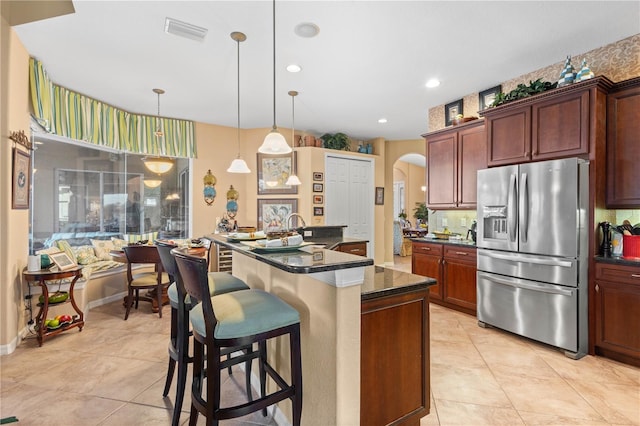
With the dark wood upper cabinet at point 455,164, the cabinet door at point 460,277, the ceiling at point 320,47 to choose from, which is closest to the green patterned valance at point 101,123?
the ceiling at point 320,47

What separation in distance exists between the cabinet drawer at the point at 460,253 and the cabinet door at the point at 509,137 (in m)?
1.04

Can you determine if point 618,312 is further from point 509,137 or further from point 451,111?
point 451,111

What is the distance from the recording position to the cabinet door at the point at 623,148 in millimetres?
2818

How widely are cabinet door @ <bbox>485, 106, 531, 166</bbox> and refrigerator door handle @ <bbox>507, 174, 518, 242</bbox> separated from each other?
0.33 metres

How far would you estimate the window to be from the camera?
430 cm

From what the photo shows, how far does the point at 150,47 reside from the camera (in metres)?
3.22

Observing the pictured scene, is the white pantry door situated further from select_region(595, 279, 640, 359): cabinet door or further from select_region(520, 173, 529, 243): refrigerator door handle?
select_region(595, 279, 640, 359): cabinet door

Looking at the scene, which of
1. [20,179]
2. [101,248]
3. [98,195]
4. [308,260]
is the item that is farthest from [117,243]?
[308,260]

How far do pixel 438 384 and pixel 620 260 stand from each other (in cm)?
185

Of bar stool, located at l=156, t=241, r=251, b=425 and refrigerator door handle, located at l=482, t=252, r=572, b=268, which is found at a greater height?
refrigerator door handle, located at l=482, t=252, r=572, b=268

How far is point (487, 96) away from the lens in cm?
430

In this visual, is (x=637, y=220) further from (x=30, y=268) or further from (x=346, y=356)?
(x=30, y=268)

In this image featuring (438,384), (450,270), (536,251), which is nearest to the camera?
(438,384)

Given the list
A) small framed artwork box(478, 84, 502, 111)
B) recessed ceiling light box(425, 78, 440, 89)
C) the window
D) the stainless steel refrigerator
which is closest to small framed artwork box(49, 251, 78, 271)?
the window
